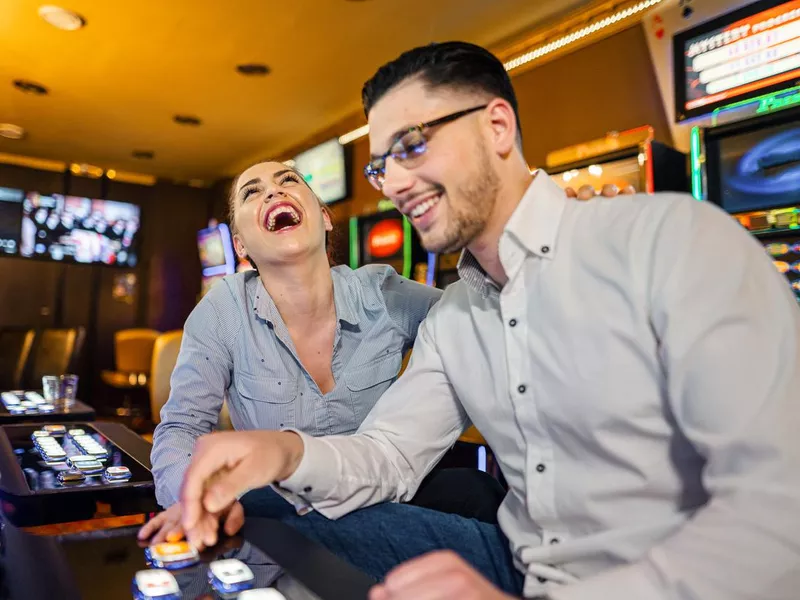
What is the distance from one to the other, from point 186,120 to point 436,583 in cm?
558

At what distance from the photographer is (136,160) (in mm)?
6922

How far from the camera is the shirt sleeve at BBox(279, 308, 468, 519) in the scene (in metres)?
1.10

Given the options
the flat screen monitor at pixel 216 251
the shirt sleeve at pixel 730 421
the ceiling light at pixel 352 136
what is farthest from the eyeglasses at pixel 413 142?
the flat screen monitor at pixel 216 251

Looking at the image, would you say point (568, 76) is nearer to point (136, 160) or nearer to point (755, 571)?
point (755, 571)

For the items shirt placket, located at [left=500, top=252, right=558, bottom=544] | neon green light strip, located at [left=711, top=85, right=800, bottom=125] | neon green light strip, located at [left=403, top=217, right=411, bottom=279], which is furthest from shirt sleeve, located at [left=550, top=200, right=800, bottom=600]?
neon green light strip, located at [left=403, top=217, right=411, bottom=279]

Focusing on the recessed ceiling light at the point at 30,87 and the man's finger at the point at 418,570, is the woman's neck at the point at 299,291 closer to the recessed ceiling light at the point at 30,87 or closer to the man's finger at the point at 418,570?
the man's finger at the point at 418,570

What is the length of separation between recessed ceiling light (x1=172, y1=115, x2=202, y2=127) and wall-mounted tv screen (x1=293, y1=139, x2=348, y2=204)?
946 millimetres

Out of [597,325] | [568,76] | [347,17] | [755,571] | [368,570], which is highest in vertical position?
[347,17]

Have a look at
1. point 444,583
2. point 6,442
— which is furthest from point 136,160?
point 444,583

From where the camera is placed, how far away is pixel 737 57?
2.58 metres

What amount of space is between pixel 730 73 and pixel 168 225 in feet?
21.5

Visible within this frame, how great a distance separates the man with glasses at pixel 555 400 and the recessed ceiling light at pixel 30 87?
15.5 feet

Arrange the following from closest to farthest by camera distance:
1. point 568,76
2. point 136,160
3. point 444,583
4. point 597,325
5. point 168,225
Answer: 1. point 444,583
2. point 597,325
3. point 568,76
4. point 136,160
5. point 168,225

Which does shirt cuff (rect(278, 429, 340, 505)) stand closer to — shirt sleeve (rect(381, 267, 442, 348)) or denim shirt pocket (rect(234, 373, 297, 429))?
denim shirt pocket (rect(234, 373, 297, 429))
